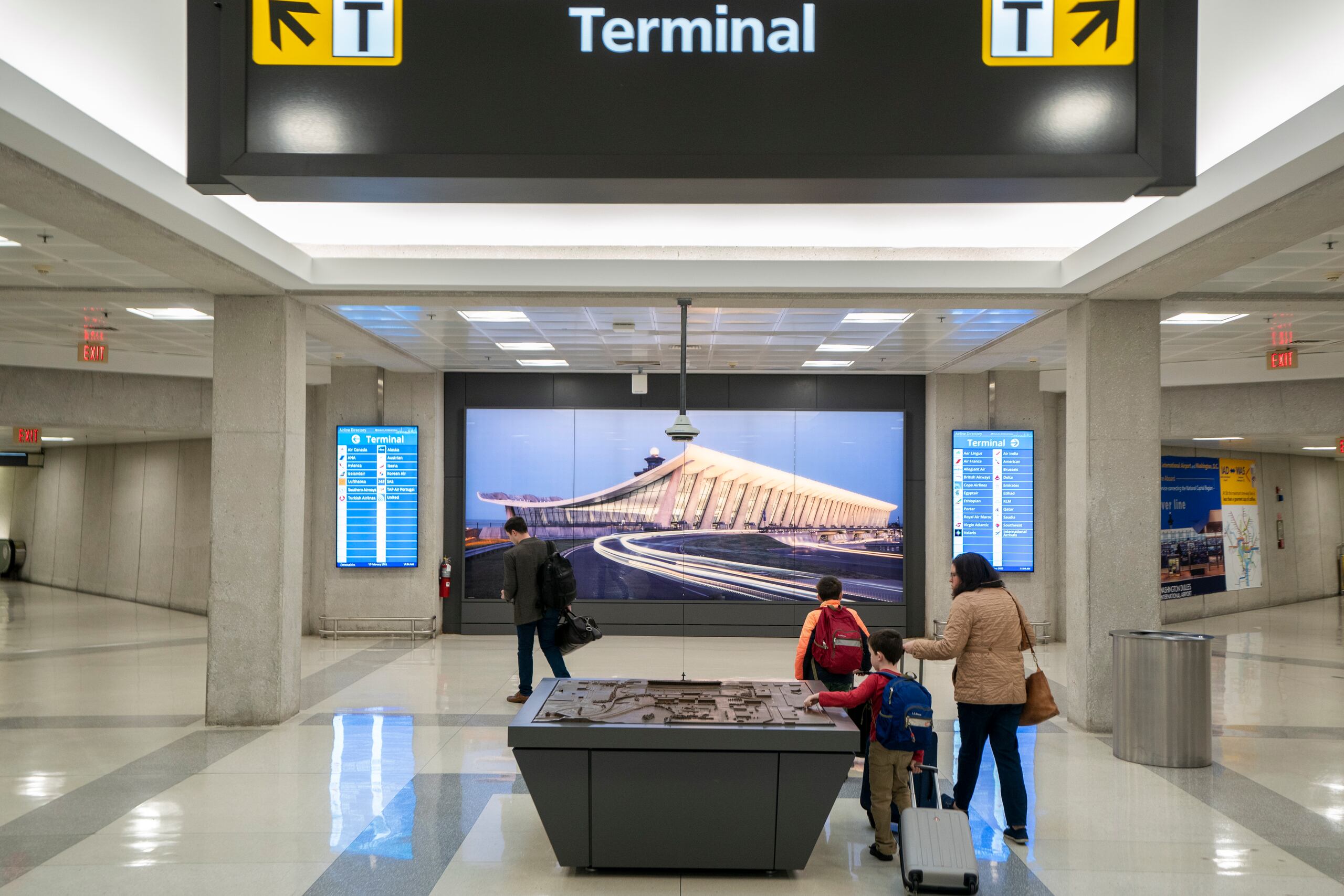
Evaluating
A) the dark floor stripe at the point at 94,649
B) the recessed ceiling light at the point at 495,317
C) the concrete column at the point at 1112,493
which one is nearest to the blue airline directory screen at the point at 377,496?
the dark floor stripe at the point at 94,649

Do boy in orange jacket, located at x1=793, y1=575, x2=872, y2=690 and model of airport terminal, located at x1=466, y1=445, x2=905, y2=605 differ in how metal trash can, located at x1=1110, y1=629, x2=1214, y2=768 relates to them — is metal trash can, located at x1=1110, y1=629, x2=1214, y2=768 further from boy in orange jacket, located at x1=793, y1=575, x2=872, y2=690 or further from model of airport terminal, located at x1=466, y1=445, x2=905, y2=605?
model of airport terminal, located at x1=466, y1=445, x2=905, y2=605

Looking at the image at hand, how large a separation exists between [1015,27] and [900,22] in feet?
0.87

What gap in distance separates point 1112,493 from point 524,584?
4.99 metres

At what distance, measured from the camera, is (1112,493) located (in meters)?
7.70

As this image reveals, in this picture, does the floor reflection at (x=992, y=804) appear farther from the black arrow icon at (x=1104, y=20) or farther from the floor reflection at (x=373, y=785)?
the black arrow icon at (x=1104, y=20)

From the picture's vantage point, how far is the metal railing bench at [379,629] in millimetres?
13109

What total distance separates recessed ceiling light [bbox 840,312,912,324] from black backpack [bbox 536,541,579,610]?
355 centimetres

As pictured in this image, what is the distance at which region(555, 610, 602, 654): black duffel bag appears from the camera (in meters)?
8.54

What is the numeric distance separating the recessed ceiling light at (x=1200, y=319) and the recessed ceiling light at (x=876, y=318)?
8.54 ft

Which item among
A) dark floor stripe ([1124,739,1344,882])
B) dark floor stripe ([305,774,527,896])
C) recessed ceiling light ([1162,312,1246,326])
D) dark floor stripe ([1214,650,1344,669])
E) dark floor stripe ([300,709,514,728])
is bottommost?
dark floor stripe ([1214,650,1344,669])

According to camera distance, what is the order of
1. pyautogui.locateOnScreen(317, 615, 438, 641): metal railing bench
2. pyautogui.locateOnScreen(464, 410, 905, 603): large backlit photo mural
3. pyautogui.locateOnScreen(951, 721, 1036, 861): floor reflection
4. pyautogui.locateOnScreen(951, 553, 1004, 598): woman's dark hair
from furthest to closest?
pyautogui.locateOnScreen(464, 410, 905, 603): large backlit photo mural → pyautogui.locateOnScreen(317, 615, 438, 641): metal railing bench → pyautogui.locateOnScreen(951, 553, 1004, 598): woman's dark hair → pyautogui.locateOnScreen(951, 721, 1036, 861): floor reflection

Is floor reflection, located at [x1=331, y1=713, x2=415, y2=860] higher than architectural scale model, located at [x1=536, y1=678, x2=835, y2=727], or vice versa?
architectural scale model, located at [x1=536, y1=678, x2=835, y2=727]

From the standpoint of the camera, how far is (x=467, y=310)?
9.07m

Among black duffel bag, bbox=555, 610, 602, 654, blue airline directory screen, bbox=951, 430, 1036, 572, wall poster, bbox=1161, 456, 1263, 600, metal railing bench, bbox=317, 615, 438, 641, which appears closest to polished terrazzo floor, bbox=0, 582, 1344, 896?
black duffel bag, bbox=555, 610, 602, 654
